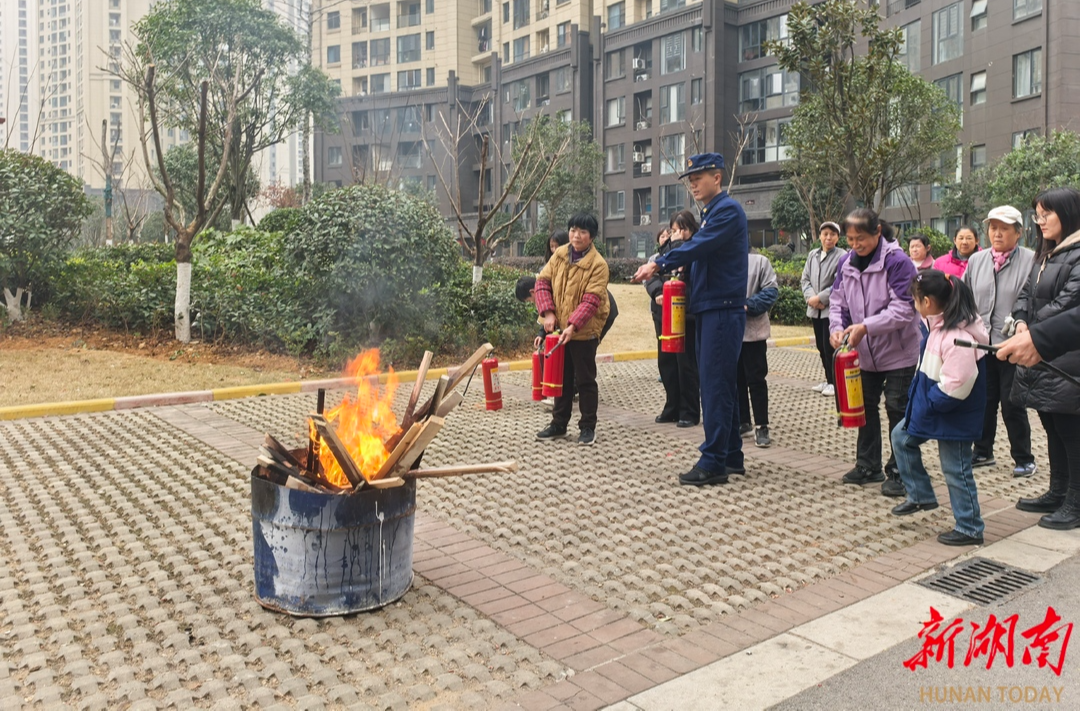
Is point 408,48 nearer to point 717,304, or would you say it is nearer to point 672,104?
point 672,104

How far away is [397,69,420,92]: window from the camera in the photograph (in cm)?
6481

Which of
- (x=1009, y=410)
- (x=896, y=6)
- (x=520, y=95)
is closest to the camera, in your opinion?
(x=1009, y=410)

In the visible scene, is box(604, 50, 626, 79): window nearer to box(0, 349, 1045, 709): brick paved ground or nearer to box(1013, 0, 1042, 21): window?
box(1013, 0, 1042, 21): window

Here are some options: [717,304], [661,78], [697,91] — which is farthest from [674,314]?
[661,78]

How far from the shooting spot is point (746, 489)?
254 inches

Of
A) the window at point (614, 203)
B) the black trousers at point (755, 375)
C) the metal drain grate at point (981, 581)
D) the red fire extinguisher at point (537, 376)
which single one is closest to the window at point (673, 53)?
the window at point (614, 203)

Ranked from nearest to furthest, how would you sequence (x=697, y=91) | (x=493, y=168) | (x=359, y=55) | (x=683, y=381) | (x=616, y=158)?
(x=683, y=381) → (x=697, y=91) → (x=493, y=168) → (x=616, y=158) → (x=359, y=55)

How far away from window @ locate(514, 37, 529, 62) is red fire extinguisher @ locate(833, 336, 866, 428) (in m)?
56.5

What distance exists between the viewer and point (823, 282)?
9984 millimetres

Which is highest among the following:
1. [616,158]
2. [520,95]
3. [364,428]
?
[520,95]

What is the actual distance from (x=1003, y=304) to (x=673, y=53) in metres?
45.7

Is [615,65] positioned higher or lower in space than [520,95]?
higher

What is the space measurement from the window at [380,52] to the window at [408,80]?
61.1 inches

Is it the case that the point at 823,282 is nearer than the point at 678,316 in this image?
No
